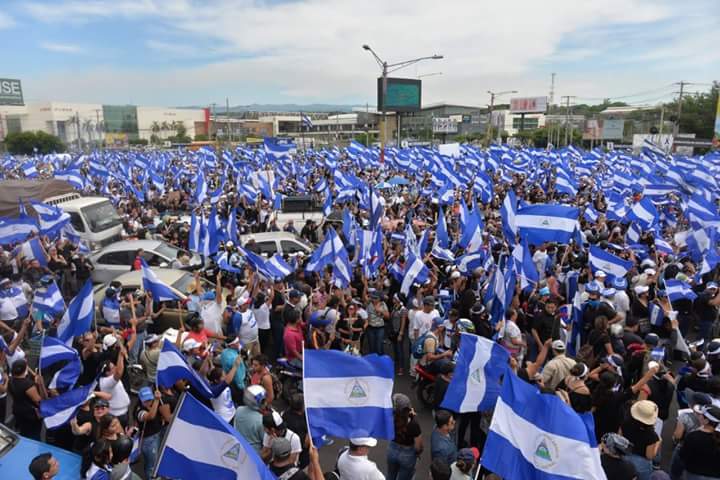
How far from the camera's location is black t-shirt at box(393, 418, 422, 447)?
4.65 m

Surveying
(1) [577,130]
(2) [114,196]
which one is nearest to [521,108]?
(1) [577,130]

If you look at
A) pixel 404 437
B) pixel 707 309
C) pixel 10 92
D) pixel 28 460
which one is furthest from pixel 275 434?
pixel 10 92

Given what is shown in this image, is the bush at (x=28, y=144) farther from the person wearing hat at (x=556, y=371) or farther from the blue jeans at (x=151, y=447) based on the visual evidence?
the person wearing hat at (x=556, y=371)

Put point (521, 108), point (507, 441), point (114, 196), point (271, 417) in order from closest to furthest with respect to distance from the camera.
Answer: point (507, 441)
point (271, 417)
point (114, 196)
point (521, 108)

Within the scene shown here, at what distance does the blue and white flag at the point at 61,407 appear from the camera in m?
5.18

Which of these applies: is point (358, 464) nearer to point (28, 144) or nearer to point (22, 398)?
point (22, 398)

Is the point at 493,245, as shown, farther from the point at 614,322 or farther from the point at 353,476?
the point at 353,476

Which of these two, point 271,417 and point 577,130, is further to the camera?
point 577,130

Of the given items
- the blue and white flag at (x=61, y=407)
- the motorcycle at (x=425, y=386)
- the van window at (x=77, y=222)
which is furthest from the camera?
the van window at (x=77, y=222)

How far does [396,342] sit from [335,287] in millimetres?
1635

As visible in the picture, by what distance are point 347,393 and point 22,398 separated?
3513 millimetres

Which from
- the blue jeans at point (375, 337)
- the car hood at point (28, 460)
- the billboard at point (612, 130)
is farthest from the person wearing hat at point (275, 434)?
the billboard at point (612, 130)

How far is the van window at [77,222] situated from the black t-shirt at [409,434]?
1279 cm

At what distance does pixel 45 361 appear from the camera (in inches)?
222
